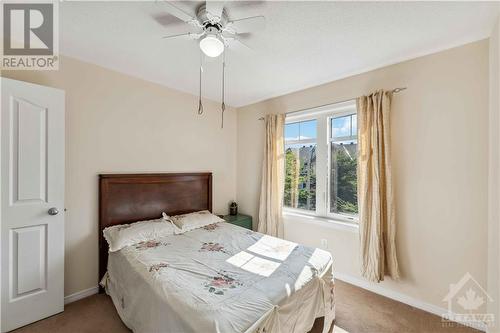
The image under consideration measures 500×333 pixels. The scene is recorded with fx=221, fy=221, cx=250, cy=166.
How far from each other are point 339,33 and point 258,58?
800mm

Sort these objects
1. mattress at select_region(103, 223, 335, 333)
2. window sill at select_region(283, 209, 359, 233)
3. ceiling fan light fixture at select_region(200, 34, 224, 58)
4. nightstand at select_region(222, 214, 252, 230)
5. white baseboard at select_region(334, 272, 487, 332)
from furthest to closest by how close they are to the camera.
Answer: nightstand at select_region(222, 214, 252, 230) < window sill at select_region(283, 209, 359, 233) < white baseboard at select_region(334, 272, 487, 332) < ceiling fan light fixture at select_region(200, 34, 224, 58) < mattress at select_region(103, 223, 335, 333)

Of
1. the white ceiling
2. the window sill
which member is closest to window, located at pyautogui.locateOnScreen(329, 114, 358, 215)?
the window sill

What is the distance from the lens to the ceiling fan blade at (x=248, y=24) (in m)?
1.51

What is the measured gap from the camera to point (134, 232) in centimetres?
230

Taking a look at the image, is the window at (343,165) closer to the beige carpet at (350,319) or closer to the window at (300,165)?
the window at (300,165)

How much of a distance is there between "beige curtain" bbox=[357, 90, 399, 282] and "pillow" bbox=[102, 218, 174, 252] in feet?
7.15

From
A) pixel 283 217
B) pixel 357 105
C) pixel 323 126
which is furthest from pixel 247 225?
pixel 357 105

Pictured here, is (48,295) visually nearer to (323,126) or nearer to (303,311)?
(303,311)

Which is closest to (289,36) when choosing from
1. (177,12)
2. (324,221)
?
(177,12)

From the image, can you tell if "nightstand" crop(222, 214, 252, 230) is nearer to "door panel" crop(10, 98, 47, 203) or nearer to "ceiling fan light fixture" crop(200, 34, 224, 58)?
"door panel" crop(10, 98, 47, 203)

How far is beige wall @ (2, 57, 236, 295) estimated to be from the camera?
2.26 metres

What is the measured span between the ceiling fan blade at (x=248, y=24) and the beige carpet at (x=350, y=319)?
7.87 feet

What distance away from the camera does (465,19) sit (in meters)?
1.67

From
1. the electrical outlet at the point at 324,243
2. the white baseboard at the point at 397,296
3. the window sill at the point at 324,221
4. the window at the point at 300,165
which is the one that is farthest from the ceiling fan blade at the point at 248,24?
the white baseboard at the point at 397,296
